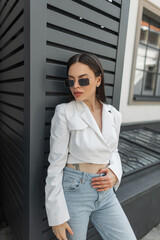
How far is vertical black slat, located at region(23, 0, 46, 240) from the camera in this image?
1185 millimetres

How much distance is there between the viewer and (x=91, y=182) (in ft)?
3.84

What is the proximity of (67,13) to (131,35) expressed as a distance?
9.70 ft

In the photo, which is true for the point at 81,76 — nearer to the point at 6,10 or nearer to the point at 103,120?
the point at 103,120

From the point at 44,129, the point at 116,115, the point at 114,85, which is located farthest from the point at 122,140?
the point at 44,129

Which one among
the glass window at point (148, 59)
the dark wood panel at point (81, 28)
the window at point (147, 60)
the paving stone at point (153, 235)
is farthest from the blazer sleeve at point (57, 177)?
the glass window at point (148, 59)

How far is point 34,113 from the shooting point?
128cm

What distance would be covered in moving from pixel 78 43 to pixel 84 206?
1.25 m

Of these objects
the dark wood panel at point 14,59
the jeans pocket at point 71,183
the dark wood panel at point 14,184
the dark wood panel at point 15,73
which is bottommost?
the dark wood panel at point 14,184

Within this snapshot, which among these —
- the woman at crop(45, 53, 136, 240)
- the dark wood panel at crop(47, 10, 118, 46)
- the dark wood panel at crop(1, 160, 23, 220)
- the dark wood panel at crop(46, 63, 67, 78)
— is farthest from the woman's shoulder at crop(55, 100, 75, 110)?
the dark wood panel at crop(1, 160, 23, 220)

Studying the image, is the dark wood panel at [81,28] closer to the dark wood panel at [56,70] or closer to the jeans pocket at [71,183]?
the dark wood panel at [56,70]

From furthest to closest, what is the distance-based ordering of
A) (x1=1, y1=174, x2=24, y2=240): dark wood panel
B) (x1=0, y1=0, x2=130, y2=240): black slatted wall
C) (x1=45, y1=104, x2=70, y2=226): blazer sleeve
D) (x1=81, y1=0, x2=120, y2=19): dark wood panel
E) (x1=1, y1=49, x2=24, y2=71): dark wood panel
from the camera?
(x1=1, y1=174, x2=24, y2=240): dark wood panel
(x1=81, y1=0, x2=120, y2=19): dark wood panel
(x1=1, y1=49, x2=24, y2=71): dark wood panel
(x1=0, y1=0, x2=130, y2=240): black slatted wall
(x1=45, y1=104, x2=70, y2=226): blazer sleeve

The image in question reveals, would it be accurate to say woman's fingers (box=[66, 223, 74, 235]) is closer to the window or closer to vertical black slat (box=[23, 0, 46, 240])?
vertical black slat (box=[23, 0, 46, 240])

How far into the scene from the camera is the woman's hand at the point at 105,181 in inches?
45.9

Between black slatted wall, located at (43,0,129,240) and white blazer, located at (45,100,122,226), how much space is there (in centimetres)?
26
